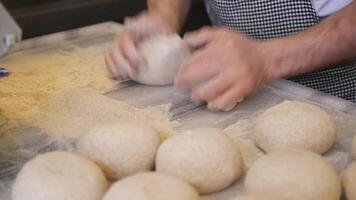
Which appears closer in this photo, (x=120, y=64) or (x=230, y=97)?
(x=230, y=97)

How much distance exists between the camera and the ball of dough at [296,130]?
36.3 inches

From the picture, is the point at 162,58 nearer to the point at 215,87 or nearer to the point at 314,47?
the point at 215,87

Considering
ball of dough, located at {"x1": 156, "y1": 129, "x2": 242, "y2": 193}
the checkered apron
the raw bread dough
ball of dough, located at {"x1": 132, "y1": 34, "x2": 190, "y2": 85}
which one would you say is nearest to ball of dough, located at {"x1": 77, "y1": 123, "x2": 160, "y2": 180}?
ball of dough, located at {"x1": 156, "y1": 129, "x2": 242, "y2": 193}

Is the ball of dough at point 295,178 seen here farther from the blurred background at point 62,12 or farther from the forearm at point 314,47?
the blurred background at point 62,12

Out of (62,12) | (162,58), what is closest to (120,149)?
(162,58)

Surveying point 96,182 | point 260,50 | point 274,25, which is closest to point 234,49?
point 260,50

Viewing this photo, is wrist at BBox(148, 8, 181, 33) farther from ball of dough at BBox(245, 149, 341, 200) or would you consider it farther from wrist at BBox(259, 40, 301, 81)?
ball of dough at BBox(245, 149, 341, 200)

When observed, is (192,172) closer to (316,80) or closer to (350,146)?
(350,146)

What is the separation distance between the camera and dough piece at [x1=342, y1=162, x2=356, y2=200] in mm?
789

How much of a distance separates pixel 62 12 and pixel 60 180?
3.99 feet

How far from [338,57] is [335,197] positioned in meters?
0.48

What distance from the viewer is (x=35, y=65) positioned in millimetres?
1370

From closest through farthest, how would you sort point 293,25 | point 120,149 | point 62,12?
1. point 120,149
2. point 293,25
3. point 62,12

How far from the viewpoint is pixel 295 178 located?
2.55 feet
